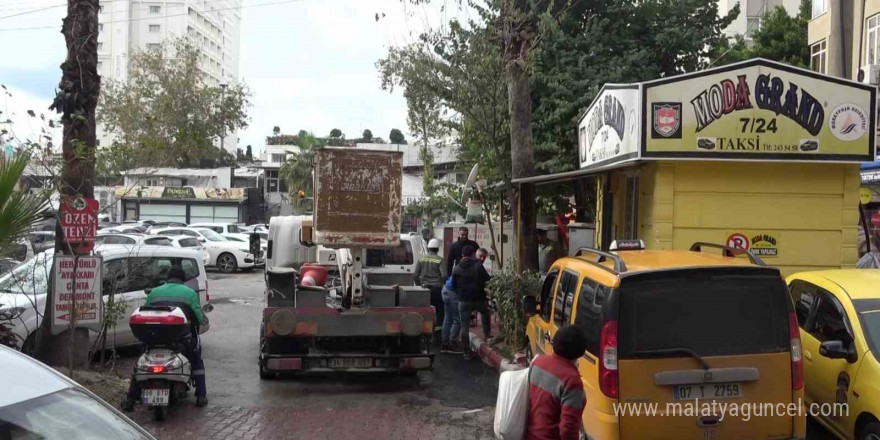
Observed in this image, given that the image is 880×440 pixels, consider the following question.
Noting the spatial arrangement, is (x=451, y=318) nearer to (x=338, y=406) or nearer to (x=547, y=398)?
(x=338, y=406)

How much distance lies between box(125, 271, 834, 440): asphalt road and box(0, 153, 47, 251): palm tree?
2.32m

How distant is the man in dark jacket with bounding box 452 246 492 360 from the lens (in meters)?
12.2

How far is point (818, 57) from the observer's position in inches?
1080

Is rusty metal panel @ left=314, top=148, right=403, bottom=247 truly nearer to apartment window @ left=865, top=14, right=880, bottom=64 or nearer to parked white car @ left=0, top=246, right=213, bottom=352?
parked white car @ left=0, top=246, right=213, bottom=352

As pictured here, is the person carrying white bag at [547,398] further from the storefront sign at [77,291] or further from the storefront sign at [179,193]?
the storefront sign at [179,193]

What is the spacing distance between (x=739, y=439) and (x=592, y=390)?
3.37ft

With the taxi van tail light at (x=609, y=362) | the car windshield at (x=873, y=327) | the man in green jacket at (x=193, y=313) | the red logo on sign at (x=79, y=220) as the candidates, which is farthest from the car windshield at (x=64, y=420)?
the red logo on sign at (x=79, y=220)

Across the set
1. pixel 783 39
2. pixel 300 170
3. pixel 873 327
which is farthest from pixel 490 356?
pixel 300 170

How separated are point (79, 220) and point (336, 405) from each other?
3556mm

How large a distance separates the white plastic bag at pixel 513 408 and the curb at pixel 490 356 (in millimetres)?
5894

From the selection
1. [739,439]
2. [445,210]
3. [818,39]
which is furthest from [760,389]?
[818,39]

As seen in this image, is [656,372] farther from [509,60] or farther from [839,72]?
[839,72]

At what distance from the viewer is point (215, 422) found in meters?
8.35

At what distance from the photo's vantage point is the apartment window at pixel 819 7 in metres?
26.4
